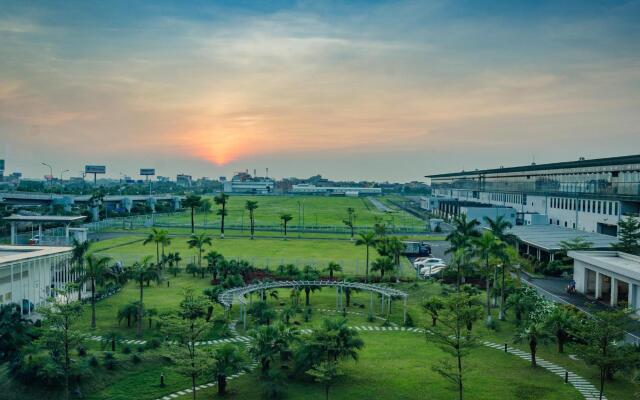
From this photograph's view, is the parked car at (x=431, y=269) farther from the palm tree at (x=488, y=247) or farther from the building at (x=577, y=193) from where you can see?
the building at (x=577, y=193)

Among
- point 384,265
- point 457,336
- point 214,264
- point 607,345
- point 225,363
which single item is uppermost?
point 457,336

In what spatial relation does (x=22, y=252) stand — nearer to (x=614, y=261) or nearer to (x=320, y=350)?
(x=320, y=350)

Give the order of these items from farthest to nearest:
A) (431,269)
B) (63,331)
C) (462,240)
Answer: (431,269), (462,240), (63,331)

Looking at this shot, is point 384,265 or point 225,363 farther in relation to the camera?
point 384,265

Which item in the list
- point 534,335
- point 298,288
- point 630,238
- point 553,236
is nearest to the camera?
point 534,335

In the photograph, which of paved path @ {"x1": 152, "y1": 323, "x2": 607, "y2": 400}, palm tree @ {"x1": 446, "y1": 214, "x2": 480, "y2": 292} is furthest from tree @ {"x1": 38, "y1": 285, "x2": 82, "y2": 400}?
palm tree @ {"x1": 446, "y1": 214, "x2": 480, "y2": 292}

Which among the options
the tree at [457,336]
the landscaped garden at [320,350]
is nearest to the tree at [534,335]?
the landscaped garden at [320,350]

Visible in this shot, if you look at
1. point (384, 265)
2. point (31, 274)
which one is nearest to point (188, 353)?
point (31, 274)
